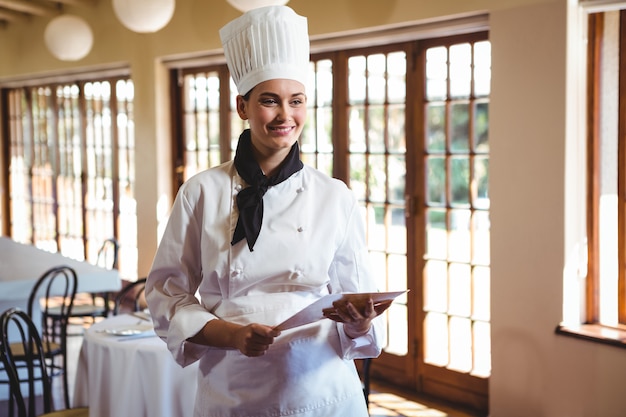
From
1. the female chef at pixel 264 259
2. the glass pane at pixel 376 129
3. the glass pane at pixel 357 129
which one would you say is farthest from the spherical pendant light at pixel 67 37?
the female chef at pixel 264 259

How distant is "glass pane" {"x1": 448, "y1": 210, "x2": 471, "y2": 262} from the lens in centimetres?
444

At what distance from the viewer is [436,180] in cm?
458

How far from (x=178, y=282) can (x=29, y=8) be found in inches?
256

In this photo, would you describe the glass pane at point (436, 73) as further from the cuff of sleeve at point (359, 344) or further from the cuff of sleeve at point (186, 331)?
the cuff of sleeve at point (186, 331)

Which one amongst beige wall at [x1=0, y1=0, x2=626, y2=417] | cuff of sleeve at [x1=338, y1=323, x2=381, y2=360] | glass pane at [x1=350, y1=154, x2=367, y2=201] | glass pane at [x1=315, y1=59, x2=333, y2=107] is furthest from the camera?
glass pane at [x1=315, y1=59, x2=333, y2=107]

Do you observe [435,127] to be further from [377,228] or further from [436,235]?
[377,228]

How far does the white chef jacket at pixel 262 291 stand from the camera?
1.59 meters

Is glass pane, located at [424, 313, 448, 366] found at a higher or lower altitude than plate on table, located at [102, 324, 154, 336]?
lower

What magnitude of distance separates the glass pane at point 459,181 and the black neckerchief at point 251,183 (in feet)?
9.46

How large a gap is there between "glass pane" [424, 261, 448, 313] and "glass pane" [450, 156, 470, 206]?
15.9 inches

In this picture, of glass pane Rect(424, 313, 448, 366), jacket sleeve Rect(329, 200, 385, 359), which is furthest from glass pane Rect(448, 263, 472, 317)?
jacket sleeve Rect(329, 200, 385, 359)

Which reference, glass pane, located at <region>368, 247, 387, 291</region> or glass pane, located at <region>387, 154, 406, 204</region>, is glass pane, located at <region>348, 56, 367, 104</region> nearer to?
glass pane, located at <region>387, 154, 406, 204</region>

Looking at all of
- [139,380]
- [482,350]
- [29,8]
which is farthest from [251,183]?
[29,8]

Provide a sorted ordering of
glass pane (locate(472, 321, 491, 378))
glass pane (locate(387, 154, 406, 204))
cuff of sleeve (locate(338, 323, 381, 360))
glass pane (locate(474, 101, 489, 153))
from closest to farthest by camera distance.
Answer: cuff of sleeve (locate(338, 323, 381, 360)) < glass pane (locate(474, 101, 489, 153)) < glass pane (locate(472, 321, 491, 378)) < glass pane (locate(387, 154, 406, 204))
